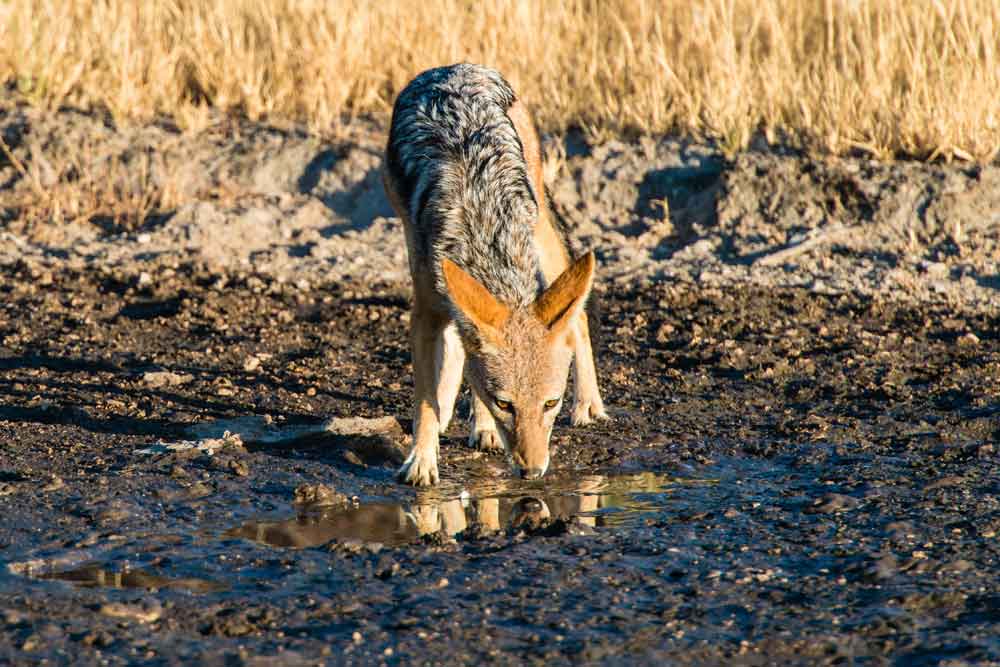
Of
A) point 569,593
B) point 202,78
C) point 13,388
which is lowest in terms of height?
point 569,593

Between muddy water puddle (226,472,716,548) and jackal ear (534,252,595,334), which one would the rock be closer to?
muddy water puddle (226,472,716,548)

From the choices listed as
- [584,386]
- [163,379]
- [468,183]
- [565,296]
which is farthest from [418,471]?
[163,379]

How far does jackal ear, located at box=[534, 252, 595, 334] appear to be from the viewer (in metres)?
5.56

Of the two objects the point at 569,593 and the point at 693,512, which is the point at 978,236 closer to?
the point at 693,512

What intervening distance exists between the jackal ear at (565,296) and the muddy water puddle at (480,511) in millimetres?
685

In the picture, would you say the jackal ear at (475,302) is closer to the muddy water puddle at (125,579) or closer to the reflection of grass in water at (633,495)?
the reflection of grass in water at (633,495)

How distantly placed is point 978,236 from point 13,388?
6.09m

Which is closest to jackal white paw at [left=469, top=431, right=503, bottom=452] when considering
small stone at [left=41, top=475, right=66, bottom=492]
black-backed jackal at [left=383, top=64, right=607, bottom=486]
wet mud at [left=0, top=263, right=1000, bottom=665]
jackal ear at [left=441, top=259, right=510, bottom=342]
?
black-backed jackal at [left=383, top=64, right=607, bottom=486]

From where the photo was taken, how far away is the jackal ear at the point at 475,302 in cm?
539

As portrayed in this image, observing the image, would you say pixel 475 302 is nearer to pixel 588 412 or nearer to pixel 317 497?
pixel 317 497

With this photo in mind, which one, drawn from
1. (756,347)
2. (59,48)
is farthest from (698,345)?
(59,48)

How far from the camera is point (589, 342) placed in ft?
21.8

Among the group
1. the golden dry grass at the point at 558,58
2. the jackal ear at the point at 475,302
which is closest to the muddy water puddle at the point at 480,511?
the jackal ear at the point at 475,302

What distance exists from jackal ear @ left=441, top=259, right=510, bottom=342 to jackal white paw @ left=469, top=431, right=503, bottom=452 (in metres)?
0.95
